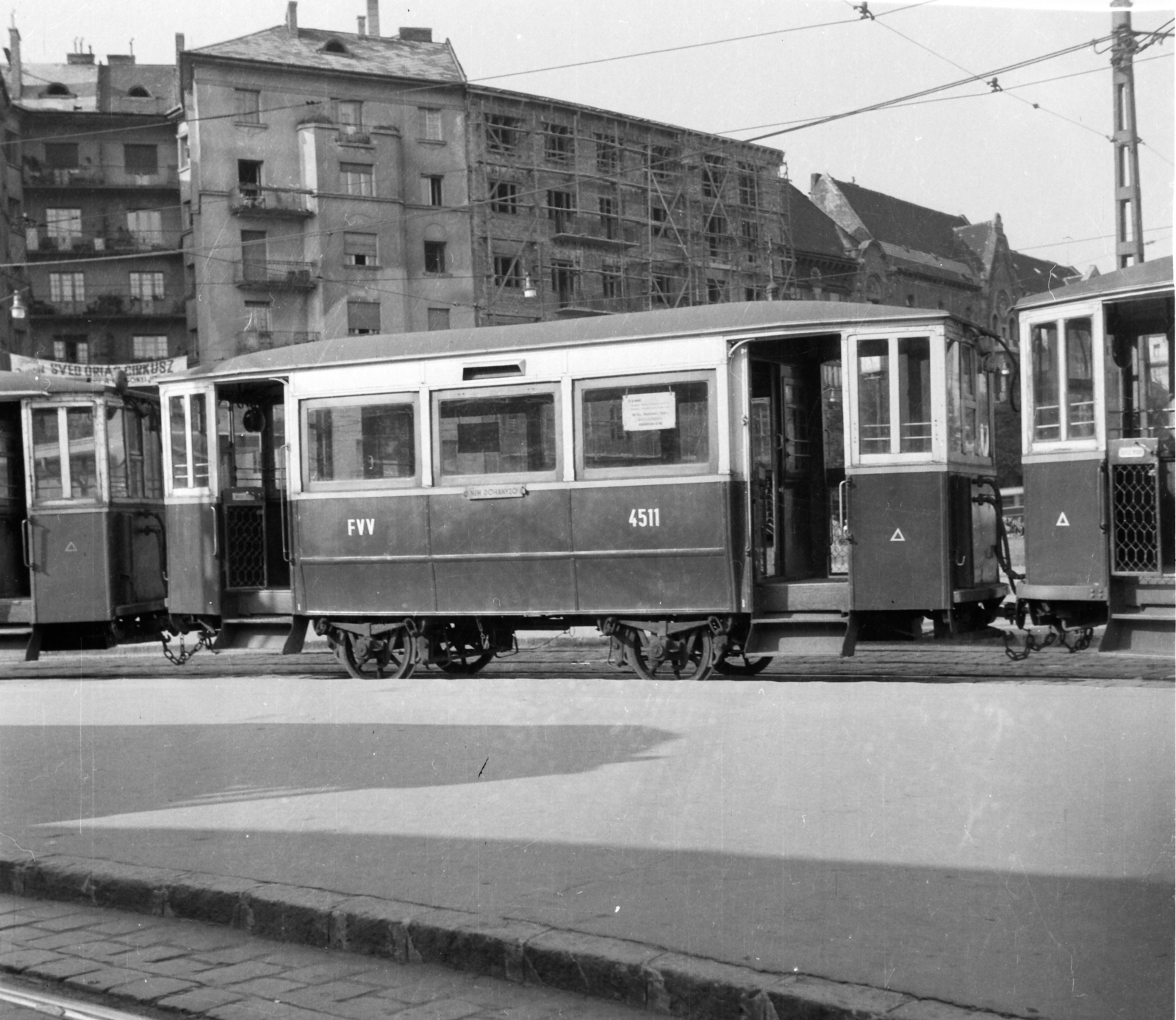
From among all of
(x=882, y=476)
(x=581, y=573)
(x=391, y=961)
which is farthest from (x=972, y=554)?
(x=391, y=961)

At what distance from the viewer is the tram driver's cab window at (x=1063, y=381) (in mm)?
12062

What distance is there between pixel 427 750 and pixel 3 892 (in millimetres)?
2889

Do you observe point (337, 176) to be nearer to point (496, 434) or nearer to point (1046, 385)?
point (496, 434)

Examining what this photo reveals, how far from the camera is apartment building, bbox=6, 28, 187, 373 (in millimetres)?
62594

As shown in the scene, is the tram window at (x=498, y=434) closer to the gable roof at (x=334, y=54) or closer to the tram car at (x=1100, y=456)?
the tram car at (x=1100, y=456)

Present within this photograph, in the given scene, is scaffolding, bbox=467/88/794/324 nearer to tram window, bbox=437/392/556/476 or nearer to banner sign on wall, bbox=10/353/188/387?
tram window, bbox=437/392/556/476

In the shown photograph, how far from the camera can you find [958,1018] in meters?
4.12

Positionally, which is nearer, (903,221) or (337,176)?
(903,221)

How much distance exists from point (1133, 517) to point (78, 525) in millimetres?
10613

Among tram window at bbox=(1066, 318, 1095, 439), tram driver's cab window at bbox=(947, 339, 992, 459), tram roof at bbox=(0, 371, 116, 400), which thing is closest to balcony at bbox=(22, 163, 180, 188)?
tram roof at bbox=(0, 371, 116, 400)

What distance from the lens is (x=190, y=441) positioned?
1548cm

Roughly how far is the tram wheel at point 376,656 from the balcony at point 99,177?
53.5 m

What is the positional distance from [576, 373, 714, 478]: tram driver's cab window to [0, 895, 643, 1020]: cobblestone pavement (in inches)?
298

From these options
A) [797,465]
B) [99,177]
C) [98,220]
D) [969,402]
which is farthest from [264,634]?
[98,220]
